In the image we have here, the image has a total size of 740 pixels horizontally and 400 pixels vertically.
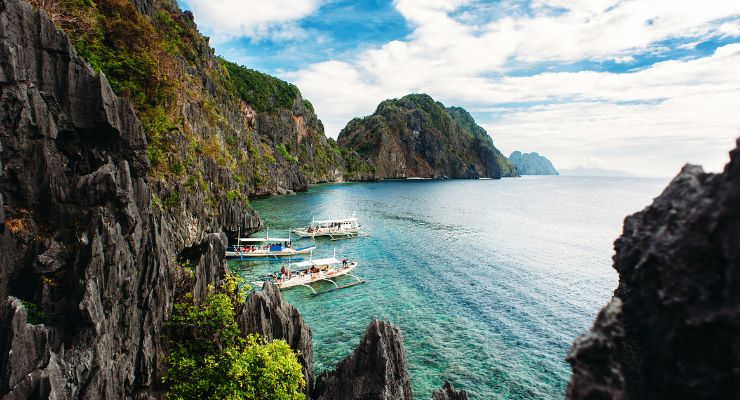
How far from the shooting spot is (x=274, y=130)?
17425 centimetres

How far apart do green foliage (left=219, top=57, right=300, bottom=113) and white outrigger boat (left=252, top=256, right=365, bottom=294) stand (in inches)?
5175

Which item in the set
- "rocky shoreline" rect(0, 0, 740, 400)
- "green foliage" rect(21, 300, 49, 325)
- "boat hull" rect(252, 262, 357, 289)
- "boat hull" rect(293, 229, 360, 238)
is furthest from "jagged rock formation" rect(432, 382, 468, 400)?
"boat hull" rect(293, 229, 360, 238)

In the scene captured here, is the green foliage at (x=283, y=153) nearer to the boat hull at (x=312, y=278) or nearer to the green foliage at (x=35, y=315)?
the boat hull at (x=312, y=278)

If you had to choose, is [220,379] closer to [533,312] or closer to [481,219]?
[533,312]

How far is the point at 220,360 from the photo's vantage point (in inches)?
766

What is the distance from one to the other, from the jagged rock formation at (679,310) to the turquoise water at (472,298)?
22.2 m

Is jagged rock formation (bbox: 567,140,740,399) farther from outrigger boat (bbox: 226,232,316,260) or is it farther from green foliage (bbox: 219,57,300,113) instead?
green foliage (bbox: 219,57,300,113)

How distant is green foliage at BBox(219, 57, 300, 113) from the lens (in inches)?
6511

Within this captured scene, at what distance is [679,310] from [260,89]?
189m

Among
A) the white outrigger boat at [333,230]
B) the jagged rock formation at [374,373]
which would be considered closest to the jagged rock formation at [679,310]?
the jagged rock formation at [374,373]

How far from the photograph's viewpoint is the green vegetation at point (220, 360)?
18000mm

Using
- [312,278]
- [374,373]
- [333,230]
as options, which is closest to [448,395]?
[374,373]

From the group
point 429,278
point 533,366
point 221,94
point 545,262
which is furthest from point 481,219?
point 221,94

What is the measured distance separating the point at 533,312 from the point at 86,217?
135 feet
